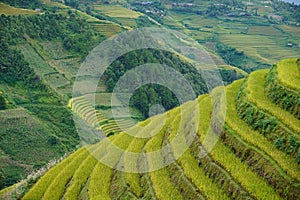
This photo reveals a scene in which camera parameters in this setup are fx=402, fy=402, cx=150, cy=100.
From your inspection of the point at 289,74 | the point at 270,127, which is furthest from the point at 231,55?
the point at 270,127

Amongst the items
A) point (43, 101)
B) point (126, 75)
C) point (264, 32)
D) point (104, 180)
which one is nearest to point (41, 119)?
point (43, 101)

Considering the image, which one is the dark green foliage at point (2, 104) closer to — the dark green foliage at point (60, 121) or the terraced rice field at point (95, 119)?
the dark green foliage at point (60, 121)

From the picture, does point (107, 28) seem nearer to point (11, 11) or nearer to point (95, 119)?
point (11, 11)

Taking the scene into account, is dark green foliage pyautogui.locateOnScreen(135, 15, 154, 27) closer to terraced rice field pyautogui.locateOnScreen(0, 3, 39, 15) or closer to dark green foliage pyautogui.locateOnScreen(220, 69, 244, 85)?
dark green foliage pyautogui.locateOnScreen(220, 69, 244, 85)

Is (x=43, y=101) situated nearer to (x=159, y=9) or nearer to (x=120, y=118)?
(x=120, y=118)

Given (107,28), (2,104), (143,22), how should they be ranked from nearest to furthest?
(2,104) < (107,28) < (143,22)
